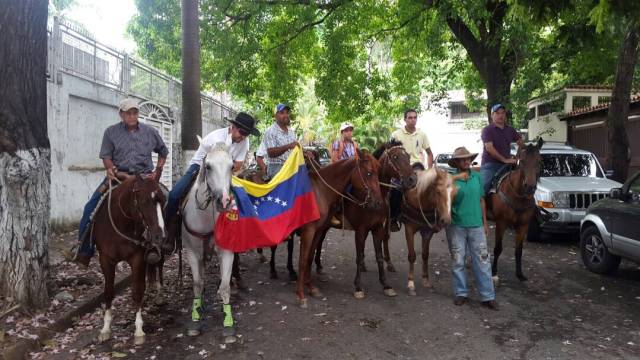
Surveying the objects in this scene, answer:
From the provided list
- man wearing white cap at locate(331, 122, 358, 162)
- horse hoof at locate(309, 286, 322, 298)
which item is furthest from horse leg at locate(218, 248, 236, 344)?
man wearing white cap at locate(331, 122, 358, 162)

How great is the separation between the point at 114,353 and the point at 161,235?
4.25 feet

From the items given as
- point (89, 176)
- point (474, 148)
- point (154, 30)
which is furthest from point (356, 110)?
point (474, 148)

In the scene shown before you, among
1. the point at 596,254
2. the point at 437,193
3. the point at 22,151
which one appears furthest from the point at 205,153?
the point at 596,254

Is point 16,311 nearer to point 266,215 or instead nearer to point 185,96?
point 266,215

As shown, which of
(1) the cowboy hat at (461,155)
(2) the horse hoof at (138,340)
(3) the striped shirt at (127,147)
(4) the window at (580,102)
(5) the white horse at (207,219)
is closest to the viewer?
(5) the white horse at (207,219)

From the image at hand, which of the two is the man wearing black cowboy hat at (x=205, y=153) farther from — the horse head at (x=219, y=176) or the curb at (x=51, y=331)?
the curb at (x=51, y=331)

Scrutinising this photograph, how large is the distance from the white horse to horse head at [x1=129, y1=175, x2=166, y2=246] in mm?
460

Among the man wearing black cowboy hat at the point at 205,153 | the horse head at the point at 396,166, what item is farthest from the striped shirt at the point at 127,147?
the horse head at the point at 396,166

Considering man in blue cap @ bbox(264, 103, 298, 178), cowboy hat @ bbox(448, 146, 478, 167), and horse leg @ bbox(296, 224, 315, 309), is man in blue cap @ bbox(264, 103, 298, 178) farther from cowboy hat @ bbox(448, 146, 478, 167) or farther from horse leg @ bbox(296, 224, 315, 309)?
cowboy hat @ bbox(448, 146, 478, 167)

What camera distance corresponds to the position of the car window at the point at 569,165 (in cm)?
1125

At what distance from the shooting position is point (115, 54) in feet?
39.0

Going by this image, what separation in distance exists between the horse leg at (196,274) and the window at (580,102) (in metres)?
24.2

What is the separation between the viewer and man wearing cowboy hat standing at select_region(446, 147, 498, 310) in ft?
20.1

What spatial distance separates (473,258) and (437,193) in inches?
37.5
